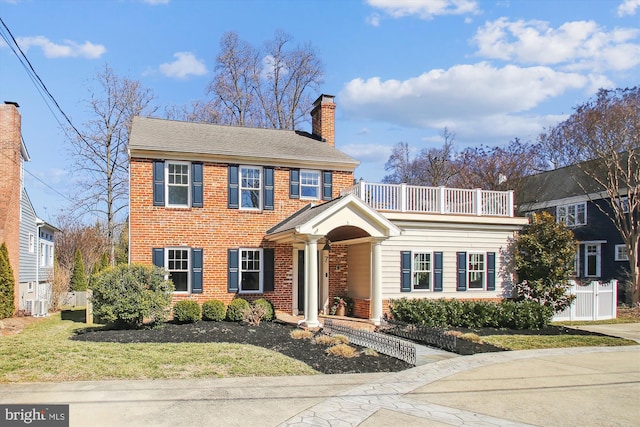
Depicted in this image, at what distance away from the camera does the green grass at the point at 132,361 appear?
938 centimetres

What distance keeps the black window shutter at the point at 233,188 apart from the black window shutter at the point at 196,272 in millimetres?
2101

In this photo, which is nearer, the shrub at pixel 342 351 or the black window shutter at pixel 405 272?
the shrub at pixel 342 351

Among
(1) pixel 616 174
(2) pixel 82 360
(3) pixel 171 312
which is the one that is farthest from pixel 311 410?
(1) pixel 616 174

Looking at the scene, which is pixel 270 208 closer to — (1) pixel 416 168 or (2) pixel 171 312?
(2) pixel 171 312

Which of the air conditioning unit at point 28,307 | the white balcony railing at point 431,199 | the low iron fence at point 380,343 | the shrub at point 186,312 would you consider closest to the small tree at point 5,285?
the air conditioning unit at point 28,307

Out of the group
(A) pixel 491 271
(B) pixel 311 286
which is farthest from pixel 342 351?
(A) pixel 491 271

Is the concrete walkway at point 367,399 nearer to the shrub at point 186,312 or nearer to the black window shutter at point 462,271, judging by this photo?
the shrub at point 186,312

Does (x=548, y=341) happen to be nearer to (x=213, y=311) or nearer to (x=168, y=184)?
(x=213, y=311)

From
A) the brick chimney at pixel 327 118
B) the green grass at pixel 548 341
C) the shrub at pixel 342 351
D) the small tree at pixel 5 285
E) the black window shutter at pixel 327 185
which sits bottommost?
the green grass at pixel 548 341

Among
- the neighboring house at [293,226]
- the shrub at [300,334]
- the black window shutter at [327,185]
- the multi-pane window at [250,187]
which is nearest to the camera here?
the shrub at [300,334]

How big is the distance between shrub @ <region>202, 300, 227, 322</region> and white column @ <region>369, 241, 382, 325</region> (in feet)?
16.2

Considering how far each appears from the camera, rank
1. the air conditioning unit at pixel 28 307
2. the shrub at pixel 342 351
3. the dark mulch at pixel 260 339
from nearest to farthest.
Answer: the dark mulch at pixel 260 339 → the shrub at pixel 342 351 → the air conditioning unit at pixel 28 307

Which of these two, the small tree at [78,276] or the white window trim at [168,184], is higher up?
the white window trim at [168,184]

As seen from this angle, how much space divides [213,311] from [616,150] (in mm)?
22135
